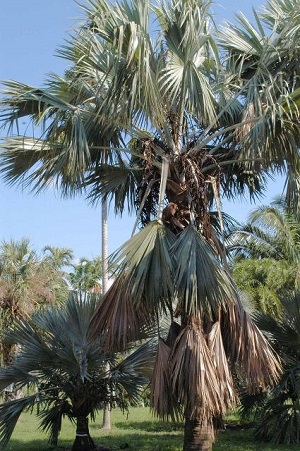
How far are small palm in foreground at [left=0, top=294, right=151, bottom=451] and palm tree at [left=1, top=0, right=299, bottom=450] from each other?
6.93ft

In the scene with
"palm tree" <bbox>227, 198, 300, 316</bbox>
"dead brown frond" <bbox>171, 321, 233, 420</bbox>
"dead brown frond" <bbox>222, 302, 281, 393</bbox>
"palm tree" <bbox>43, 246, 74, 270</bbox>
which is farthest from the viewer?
"palm tree" <bbox>43, 246, 74, 270</bbox>

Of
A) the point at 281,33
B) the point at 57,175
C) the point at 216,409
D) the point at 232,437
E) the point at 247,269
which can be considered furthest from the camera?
the point at 247,269

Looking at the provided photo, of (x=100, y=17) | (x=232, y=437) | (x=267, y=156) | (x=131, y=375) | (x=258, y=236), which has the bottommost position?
(x=232, y=437)

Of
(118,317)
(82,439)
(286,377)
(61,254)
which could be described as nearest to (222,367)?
(118,317)

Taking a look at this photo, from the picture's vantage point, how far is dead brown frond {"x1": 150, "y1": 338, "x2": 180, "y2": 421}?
23.9 ft

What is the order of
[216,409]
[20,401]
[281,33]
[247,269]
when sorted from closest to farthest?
[216,409] → [281,33] → [20,401] → [247,269]

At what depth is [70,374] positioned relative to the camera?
10094 mm

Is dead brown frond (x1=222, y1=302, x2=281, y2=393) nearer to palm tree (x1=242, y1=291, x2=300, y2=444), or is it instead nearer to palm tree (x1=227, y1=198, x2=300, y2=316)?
palm tree (x1=242, y1=291, x2=300, y2=444)

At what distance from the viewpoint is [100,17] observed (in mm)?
7566

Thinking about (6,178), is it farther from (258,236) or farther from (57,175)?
(258,236)

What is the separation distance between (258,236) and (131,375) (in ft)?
37.8

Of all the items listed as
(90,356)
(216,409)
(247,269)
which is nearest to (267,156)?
(216,409)

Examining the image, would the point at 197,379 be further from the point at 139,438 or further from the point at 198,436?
the point at 139,438

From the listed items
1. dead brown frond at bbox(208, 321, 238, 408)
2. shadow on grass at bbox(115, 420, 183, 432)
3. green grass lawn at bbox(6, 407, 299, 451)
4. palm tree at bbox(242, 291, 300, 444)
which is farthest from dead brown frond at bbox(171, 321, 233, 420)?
shadow on grass at bbox(115, 420, 183, 432)
